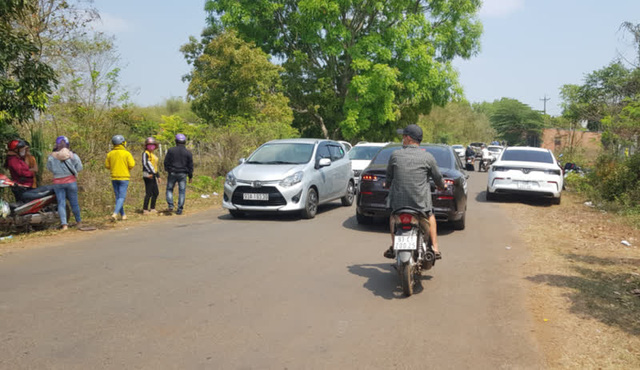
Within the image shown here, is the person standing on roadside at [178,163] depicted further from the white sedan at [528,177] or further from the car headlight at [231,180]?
the white sedan at [528,177]

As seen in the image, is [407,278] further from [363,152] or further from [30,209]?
[363,152]

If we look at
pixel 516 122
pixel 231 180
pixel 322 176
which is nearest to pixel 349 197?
pixel 322 176

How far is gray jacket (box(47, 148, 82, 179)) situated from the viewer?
30.9 ft

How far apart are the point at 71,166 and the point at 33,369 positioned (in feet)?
21.5

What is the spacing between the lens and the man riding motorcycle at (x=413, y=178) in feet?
19.6

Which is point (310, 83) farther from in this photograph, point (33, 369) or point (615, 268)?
point (33, 369)

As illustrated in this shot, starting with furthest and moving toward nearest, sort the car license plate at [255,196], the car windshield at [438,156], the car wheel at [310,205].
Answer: the car wheel at [310,205], the car license plate at [255,196], the car windshield at [438,156]

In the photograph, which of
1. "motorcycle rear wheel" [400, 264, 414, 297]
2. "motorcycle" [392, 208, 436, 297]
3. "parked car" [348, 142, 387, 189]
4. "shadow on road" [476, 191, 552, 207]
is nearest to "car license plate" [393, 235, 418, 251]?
"motorcycle" [392, 208, 436, 297]

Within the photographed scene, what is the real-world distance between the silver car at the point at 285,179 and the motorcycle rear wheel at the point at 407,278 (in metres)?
5.45

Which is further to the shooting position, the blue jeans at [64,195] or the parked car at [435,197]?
the parked car at [435,197]

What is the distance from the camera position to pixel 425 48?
32.4 m

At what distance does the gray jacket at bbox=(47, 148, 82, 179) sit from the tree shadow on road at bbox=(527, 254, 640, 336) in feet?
26.0

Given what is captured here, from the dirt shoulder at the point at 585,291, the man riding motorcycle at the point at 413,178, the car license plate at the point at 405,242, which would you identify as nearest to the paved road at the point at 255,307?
the dirt shoulder at the point at 585,291

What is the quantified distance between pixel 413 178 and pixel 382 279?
Result: 1381mm
